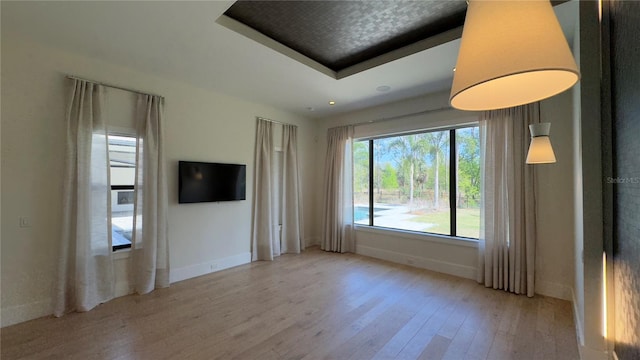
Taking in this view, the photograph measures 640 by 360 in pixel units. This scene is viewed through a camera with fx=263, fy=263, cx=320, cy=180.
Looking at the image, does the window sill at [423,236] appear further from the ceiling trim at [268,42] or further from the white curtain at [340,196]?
the ceiling trim at [268,42]

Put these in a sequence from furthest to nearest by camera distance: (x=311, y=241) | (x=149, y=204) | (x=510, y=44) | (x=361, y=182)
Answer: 1. (x=311, y=241)
2. (x=361, y=182)
3. (x=149, y=204)
4. (x=510, y=44)

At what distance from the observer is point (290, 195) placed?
18.1 feet

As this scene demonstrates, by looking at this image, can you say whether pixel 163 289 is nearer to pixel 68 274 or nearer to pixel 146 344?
pixel 68 274

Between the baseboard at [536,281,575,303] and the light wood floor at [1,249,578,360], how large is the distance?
0.14 meters

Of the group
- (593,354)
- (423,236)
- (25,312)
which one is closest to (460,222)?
(423,236)

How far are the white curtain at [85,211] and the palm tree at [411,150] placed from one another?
4538 millimetres

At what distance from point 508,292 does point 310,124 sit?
463 cm

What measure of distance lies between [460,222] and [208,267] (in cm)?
413

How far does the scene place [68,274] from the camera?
117 inches

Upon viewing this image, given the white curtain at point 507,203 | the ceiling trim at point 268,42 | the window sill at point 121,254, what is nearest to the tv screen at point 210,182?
the window sill at point 121,254

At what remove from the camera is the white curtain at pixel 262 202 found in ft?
16.1

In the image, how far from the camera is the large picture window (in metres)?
4.18

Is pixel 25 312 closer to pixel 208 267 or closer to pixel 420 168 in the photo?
pixel 208 267

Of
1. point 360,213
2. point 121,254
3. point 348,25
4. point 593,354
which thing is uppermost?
point 348,25
